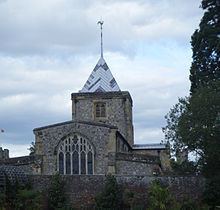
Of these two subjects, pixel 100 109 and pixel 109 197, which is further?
pixel 100 109

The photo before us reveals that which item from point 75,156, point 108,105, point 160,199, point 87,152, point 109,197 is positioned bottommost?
point 160,199

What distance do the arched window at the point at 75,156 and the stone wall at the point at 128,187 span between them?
302 inches

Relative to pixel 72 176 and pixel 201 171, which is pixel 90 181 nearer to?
pixel 72 176

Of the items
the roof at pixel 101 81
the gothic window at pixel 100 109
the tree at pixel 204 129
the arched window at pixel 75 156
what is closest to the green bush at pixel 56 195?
the tree at pixel 204 129

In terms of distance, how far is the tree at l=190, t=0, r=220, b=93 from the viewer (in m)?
34.3

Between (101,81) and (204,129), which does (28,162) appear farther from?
(101,81)

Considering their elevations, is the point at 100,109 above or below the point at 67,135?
above

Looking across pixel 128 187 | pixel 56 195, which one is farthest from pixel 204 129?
pixel 56 195

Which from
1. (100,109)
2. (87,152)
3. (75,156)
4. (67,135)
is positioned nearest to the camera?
(75,156)

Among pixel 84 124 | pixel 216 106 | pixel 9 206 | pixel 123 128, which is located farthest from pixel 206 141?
pixel 123 128

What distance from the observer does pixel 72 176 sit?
3369cm

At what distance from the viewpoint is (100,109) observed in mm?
55750

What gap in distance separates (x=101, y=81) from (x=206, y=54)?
23.7 meters

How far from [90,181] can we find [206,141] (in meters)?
7.32
